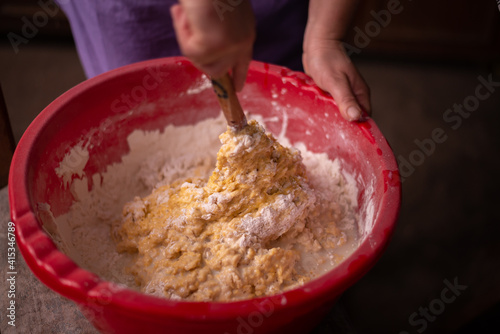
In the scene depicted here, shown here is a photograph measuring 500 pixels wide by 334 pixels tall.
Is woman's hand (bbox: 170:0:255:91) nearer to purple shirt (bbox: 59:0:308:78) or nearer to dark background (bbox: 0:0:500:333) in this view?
purple shirt (bbox: 59:0:308:78)

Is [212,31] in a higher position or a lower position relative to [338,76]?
higher

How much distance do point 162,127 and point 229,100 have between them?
0.35 m

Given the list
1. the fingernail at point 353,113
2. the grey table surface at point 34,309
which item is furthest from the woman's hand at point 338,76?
the grey table surface at point 34,309

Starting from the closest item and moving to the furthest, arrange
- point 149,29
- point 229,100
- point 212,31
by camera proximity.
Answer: point 212,31 < point 229,100 < point 149,29

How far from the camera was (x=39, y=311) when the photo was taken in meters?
0.76

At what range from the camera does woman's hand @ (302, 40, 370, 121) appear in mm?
852

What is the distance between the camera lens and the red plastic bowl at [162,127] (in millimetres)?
550

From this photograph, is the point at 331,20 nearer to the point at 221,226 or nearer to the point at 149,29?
the point at 149,29

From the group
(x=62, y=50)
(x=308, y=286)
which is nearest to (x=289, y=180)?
(x=308, y=286)

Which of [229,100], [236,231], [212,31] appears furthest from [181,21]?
[236,231]

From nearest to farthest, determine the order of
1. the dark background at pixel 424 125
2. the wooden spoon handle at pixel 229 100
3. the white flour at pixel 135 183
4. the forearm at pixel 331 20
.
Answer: the wooden spoon handle at pixel 229 100
the white flour at pixel 135 183
the forearm at pixel 331 20
the dark background at pixel 424 125

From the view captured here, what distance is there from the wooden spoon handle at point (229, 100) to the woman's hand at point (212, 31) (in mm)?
77

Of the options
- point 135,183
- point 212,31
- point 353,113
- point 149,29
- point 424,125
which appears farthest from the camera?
point 424,125

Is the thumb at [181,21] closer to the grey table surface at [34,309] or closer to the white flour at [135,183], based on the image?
the white flour at [135,183]
